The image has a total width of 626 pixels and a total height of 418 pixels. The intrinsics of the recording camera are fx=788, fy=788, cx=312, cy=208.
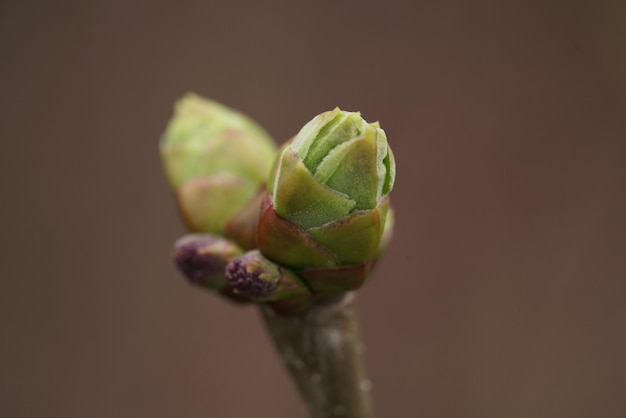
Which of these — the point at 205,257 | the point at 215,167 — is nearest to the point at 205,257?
the point at 205,257

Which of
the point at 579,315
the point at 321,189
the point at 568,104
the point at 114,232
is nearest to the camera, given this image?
the point at 321,189

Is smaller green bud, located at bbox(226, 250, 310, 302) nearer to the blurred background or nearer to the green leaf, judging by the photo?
the green leaf

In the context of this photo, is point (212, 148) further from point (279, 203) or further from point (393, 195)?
point (393, 195)

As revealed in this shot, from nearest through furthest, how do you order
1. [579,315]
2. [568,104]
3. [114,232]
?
[579,315]
[568,104]
[114,232]

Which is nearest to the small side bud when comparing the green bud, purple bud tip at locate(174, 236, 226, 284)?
purple bud tip at locate(174, 236, 226, 284)

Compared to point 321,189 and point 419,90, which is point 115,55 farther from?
point 321,189

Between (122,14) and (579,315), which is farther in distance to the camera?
(122,14)

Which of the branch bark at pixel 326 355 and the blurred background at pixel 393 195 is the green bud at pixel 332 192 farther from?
the blurred background at pixel 393 195

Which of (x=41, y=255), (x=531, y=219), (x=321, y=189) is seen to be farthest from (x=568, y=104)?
(x=321, y=189)
